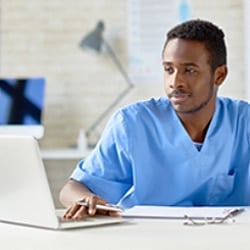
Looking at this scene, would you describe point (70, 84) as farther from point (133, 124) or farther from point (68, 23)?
point (133, 124)

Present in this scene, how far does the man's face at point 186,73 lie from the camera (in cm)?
147

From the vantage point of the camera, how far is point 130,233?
108cm

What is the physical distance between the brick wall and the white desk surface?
2344 millimetres

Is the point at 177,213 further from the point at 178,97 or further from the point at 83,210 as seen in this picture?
the point at 178,97

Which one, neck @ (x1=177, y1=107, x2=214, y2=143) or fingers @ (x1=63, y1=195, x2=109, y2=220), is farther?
neck @ (x1=177, y1=107, x2=214, y2=143)

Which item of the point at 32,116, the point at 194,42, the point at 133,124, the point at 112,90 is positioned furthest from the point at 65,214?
the point at 112,90

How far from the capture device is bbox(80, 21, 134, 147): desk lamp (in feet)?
11.1

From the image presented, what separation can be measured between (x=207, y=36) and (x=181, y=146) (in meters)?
0.29

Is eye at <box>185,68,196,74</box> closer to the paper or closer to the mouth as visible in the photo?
the mouth

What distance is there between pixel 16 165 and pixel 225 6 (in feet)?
8.34

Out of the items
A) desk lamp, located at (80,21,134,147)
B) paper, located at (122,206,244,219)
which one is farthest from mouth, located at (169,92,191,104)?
desk lamp, located at (80,21,134,147)

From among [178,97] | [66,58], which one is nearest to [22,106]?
[66,58]

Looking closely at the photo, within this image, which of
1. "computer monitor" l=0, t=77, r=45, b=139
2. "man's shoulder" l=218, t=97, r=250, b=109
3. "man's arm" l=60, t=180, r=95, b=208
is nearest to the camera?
"man's arm" l=60, t=180, r=95, b=208

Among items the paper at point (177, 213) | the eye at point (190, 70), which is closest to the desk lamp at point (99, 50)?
the eye at point (190, 70)
